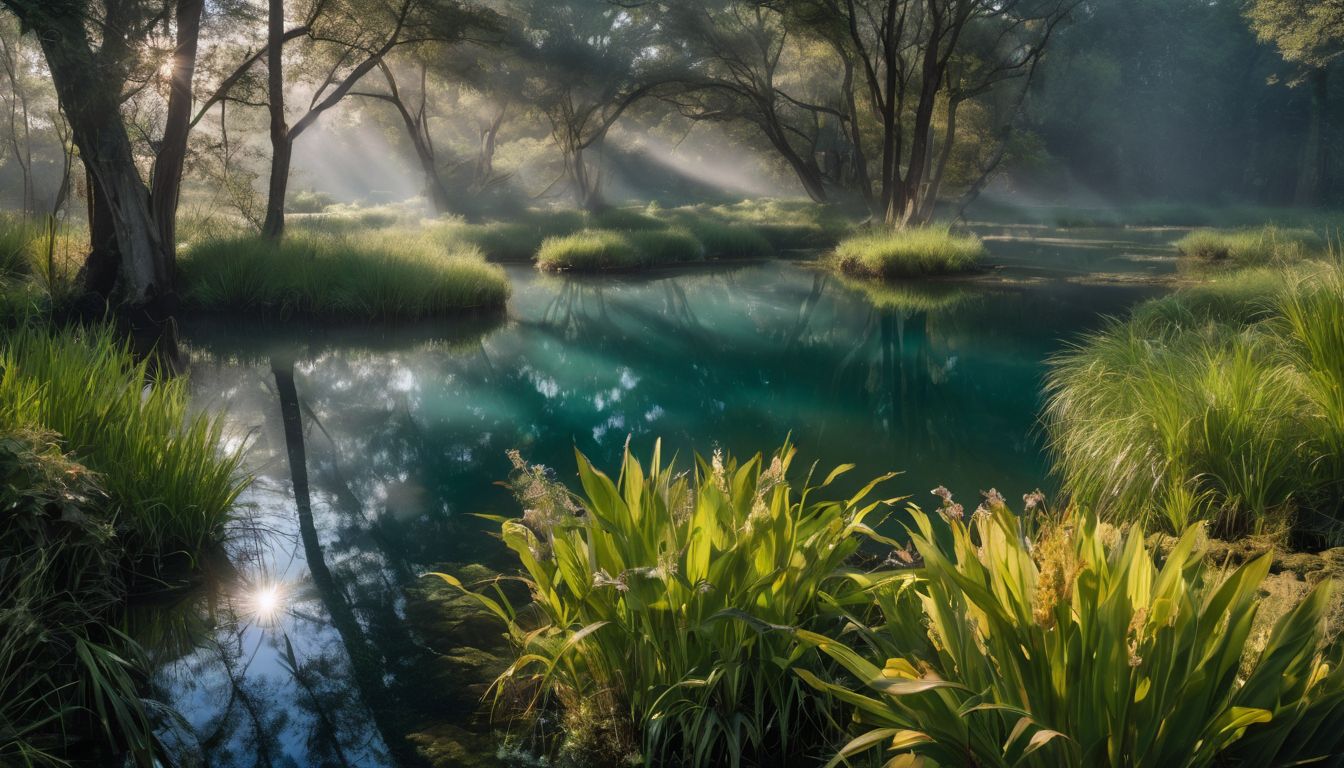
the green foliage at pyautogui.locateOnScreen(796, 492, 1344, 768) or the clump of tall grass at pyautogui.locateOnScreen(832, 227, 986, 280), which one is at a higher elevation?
the clump of tall grass at pyautogui.locateOnScreen(832, 227, 986, 280)

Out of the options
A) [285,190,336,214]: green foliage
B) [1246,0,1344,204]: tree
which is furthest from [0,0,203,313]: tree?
[285,190,336,214]: green foliage

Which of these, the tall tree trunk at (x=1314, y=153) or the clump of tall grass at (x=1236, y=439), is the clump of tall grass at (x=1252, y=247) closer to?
the clump of tall grass at (x=1236, y=439)

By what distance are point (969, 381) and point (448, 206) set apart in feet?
85.8

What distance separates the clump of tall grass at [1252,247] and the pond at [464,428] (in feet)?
5.38

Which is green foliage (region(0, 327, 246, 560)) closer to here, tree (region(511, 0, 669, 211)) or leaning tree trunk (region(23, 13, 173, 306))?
leaning tree trunk (region(23, 13, 173, 306))

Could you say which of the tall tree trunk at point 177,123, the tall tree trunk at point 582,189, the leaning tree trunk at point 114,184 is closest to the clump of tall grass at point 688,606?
the leaning tree trunk at point 114,184

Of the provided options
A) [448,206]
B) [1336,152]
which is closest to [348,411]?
[448,206]

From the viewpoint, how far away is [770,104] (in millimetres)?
25578

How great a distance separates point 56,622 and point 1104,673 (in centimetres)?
326

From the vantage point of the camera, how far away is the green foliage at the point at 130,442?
3920 millimetres

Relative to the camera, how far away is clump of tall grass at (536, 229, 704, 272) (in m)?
19.3

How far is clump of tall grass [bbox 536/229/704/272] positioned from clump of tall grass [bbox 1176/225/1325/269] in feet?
34.4

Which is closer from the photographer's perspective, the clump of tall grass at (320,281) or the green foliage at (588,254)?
the clump of tall grass at (320,281)

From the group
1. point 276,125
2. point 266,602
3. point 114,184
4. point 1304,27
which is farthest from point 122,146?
point 1304,27
